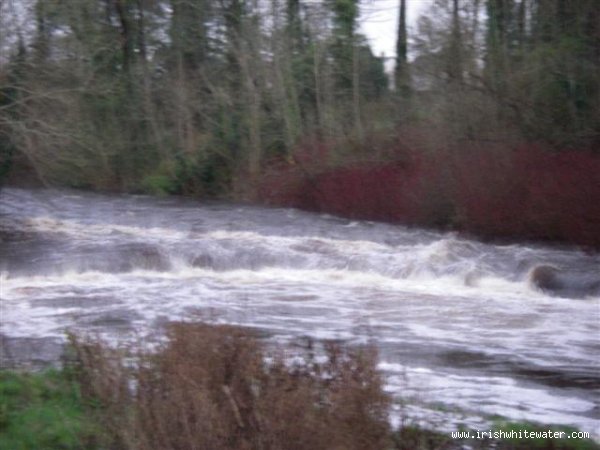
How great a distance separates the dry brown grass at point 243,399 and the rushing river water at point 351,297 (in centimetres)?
140

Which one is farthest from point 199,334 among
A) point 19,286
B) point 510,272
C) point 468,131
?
point 468,131

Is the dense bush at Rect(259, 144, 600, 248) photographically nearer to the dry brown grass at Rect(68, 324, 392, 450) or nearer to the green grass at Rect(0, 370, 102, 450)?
the green grass at Rect(0, 370, 102, 450)

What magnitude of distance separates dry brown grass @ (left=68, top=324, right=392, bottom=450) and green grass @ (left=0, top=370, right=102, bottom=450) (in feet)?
0.88

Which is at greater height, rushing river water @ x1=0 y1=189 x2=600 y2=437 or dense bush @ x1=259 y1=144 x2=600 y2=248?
dense bush @ x1=259 y1=144 x2=600 y2=248

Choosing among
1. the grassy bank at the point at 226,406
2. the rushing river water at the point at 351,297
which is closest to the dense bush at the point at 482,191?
the rushing river water at the point at 351,297

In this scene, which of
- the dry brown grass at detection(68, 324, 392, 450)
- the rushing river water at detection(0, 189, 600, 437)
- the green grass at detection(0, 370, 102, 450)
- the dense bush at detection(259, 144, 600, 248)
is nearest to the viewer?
the dry brown grass at detection(68, 324, 392, 450)

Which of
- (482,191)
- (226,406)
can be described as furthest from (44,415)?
(482,191)

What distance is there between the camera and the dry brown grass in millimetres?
5652

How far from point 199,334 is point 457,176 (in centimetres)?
2097

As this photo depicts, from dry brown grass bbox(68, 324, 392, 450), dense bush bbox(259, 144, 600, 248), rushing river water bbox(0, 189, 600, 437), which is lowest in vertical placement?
rushing river water bbox(0, 189, 600, 437)

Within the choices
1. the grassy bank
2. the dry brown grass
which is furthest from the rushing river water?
the dry brown grass

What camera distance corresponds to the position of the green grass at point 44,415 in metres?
6.64

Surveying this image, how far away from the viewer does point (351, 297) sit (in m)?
17.2

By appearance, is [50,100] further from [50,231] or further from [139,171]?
[139,171]
